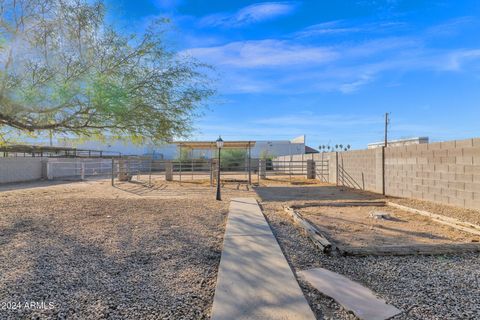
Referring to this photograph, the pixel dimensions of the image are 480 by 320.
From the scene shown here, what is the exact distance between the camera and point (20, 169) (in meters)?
16.5

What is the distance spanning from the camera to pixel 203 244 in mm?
4367

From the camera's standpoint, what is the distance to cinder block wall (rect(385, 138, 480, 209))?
7016 millimetres

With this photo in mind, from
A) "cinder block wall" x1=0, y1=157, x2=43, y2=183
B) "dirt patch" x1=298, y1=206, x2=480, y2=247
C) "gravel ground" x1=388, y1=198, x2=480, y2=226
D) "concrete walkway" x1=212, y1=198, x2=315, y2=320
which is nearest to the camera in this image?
"concrete walkway" x1=212, y1=198, x2=315, y2=320

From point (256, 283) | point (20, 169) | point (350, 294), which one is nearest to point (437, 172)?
point (350, 294)

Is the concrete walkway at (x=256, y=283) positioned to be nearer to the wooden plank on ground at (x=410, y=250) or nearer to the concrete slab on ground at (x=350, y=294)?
the concrete slab on ground at (x=350, y=294)

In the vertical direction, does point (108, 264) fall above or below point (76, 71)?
below

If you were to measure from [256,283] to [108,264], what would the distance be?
179 cm

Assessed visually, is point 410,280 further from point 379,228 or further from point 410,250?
point 379,228

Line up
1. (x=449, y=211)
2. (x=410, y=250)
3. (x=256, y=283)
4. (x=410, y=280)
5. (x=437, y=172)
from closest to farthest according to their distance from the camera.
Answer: (x=256, y=283)
(x=410, y=280)
(x=410, y=250)
(x=449, y=211)
(x=437, y=172)

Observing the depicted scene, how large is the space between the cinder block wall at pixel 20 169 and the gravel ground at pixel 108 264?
37.3 ft

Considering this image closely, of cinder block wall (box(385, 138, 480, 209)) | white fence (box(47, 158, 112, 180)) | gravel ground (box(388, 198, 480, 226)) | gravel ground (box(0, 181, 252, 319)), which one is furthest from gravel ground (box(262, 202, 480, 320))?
white fence (box(47, 158, 112, 180))

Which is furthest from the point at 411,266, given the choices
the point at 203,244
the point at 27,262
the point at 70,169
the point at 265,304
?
the point at 70,169

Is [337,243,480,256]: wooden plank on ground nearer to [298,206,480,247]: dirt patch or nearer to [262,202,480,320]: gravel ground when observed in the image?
[262,202,480,320]: gravel ground

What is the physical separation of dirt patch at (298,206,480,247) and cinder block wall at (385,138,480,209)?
1441 millimetres
